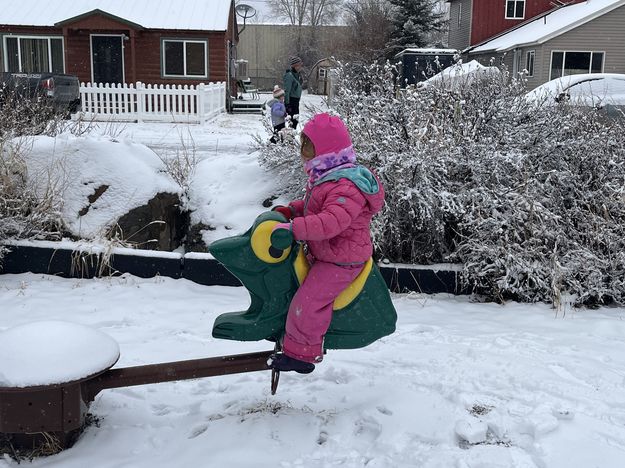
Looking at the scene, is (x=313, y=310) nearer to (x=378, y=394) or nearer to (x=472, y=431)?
(x=378, y=394)

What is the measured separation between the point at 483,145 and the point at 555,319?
5.26 ft

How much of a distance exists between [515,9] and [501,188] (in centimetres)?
2954

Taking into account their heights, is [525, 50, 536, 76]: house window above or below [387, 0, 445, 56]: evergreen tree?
below

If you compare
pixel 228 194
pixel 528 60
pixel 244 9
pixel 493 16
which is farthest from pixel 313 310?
pixel 493 16

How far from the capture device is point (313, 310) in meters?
2.99

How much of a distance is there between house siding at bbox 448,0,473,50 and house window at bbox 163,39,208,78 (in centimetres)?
1434

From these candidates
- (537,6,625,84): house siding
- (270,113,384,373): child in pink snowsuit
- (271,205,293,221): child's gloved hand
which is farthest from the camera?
(537,6,625,84): house siding

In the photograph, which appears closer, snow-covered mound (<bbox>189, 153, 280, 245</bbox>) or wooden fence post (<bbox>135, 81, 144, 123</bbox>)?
snow-covered mound (<bbox>189, 153, 280, 245</bbox>)

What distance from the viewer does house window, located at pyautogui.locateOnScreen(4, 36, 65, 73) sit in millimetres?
24594

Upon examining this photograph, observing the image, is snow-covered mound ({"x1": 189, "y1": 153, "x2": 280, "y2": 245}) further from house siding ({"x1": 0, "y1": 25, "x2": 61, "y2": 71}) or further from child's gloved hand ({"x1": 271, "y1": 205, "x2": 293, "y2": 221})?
house siding ({"x1": 0, "y1": 25, "x2": 61, "y2": 71})

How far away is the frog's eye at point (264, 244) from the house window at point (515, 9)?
32.1 meters

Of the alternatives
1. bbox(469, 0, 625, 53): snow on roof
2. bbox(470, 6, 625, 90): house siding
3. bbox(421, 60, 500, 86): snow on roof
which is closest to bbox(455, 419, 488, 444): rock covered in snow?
bbox(421, 60, 500, 86): snow on roof

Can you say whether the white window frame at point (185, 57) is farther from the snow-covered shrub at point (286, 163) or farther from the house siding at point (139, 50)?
the snow-covered shrub at point (286, 163)

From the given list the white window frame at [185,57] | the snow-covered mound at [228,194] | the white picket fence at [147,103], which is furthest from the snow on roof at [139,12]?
the snow-covered mound at [228,194]
